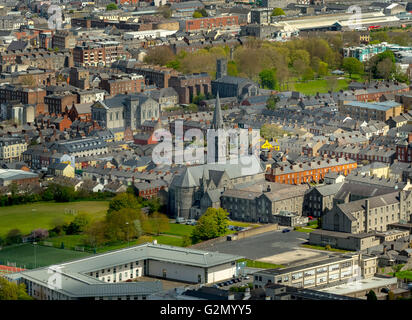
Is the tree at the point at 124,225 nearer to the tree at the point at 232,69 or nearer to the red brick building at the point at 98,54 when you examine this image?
the tree at the point at 232,69

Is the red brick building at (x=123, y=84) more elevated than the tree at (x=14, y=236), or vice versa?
the red brick building at (x=123, y=84)

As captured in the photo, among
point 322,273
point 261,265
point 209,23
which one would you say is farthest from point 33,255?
point 209,23

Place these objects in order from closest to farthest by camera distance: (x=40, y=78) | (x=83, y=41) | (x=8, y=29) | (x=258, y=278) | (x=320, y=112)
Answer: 1. (x=258, y=278)
2. (x=320, y=112)
3. (x=40, y=78)
4. (x=83, y=41)
5. (x=8, y=29)

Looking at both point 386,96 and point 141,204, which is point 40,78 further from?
point 141,204

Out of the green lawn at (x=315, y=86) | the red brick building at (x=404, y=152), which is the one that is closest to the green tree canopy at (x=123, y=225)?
the red brick building at (x=404, y=152)
